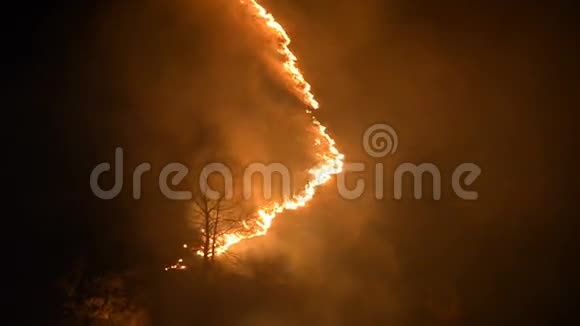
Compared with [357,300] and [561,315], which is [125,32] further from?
[561,315]

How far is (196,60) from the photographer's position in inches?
914

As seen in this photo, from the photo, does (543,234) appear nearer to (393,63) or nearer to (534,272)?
(534,272)

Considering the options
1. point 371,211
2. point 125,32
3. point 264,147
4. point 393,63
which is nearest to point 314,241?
point 371,211

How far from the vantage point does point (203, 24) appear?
896 inches

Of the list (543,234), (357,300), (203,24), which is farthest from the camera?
(203,24)

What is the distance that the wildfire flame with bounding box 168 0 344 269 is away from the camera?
66.6 feet

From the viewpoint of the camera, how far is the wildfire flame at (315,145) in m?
20.3

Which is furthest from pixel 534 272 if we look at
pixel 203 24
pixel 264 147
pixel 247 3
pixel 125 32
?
pixel 125 32

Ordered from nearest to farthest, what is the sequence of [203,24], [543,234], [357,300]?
[357,300] < [543,234] < [203,24]

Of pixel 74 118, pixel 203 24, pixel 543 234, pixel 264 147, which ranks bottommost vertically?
pixel 543 234

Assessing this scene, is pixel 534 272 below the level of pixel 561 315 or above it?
above

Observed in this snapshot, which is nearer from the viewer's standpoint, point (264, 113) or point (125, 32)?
point (264, 113)

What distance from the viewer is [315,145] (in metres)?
21.0

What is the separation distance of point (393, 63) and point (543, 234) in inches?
298
